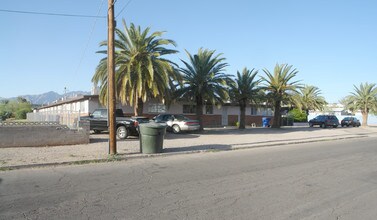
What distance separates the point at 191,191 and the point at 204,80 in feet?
62.5

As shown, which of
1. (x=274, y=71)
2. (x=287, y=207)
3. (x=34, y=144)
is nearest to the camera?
(x=287, y=207)

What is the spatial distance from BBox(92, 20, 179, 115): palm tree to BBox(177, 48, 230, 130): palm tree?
2.86m

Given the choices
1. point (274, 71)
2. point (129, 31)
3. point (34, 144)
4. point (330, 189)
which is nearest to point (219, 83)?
point (129, 31)

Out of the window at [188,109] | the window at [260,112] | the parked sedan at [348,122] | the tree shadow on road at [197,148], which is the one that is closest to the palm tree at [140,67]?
the tree shadow on road at [197,148]

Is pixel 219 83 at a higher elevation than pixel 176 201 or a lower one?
higher

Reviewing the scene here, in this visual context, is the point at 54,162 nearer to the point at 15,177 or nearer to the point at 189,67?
the point at 15,177

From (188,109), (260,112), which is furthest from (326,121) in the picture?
(188,109)

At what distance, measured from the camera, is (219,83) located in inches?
1035

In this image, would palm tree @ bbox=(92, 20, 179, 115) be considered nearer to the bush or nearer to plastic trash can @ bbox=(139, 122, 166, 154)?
plastic trash can @ bbox=(139, 122, 166, 154)

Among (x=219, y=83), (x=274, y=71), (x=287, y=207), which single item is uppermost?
(x=274, y=71)

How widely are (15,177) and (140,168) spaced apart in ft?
11.0

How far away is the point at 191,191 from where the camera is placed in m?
7.25

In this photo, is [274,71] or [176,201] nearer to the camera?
[176,201]

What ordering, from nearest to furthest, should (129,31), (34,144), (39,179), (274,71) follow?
1. (39,179)
2. (34,144)
3. (129,31)
4. (274,71)
